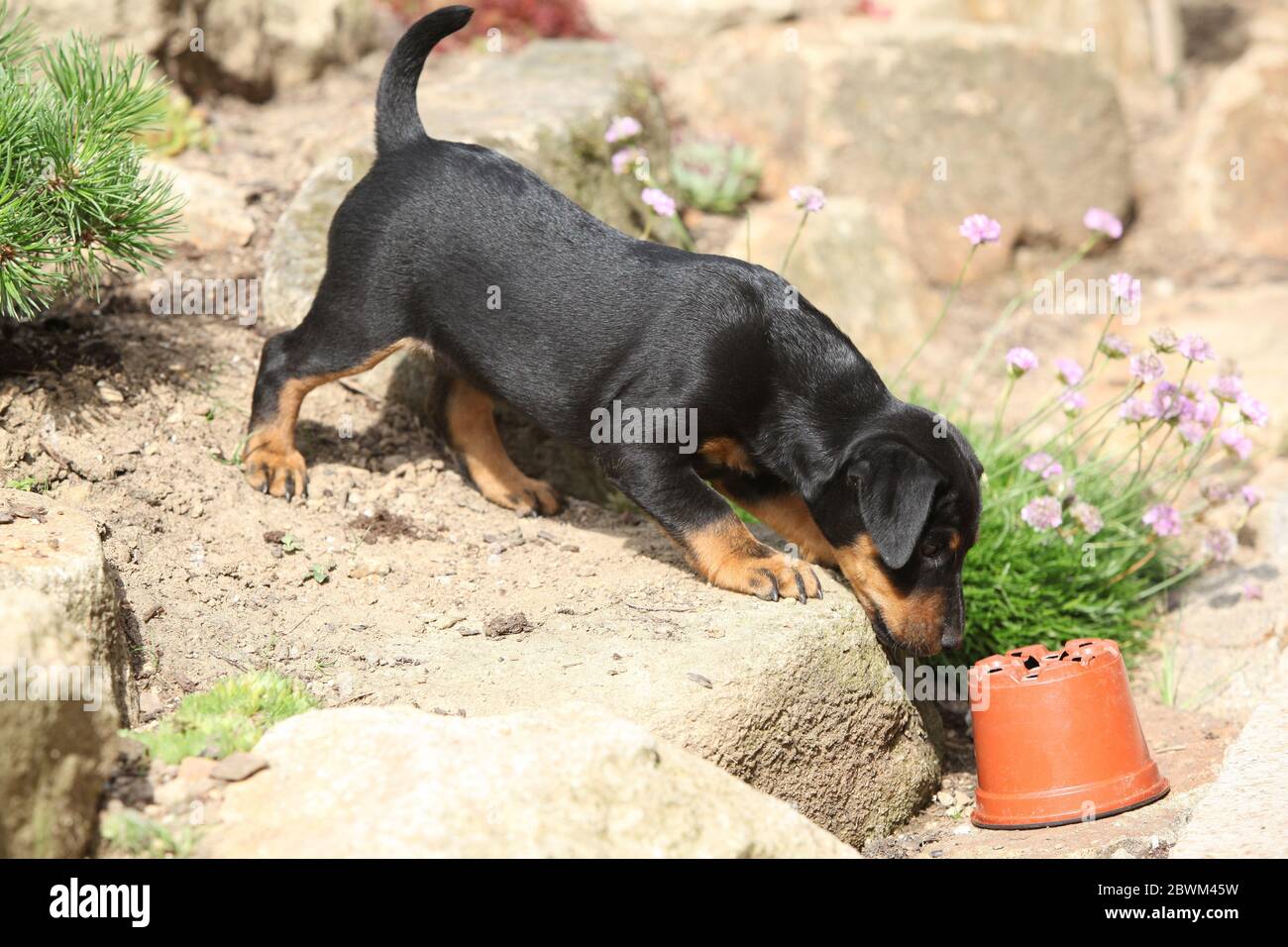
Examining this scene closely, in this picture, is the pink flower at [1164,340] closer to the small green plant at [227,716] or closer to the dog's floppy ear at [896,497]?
the dog's floppy ear at [896,497]

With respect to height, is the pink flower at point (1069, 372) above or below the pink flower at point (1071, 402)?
above

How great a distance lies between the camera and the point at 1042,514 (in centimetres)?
470

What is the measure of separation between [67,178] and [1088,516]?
3.74 m

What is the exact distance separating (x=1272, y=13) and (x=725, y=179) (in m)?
6.79

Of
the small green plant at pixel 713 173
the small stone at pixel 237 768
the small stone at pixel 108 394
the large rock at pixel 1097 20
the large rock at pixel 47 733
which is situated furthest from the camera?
the large rock at pixel 1097 20

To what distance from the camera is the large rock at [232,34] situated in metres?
6.50

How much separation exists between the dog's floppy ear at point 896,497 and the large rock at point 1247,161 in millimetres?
6978

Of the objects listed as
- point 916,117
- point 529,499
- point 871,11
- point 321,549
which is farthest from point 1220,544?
point 871,11

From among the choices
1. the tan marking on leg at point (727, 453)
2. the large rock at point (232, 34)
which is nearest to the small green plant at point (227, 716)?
the tan marking on leg at point (727, 453)

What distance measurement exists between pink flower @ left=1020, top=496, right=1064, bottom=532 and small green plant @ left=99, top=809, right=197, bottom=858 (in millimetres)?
3086

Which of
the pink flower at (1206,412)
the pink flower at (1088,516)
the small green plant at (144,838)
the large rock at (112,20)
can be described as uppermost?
the large rock at (112,20)

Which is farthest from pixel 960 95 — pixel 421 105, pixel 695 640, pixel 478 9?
pixel 695 640

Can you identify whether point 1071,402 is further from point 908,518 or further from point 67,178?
point 67,178

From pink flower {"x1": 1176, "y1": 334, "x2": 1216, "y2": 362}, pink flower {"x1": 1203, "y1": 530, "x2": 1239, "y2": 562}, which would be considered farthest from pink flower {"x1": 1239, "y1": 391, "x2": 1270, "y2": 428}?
pink flower {"x1": 1203, "y1": 530, "x2": 1239, "y2": 562}
